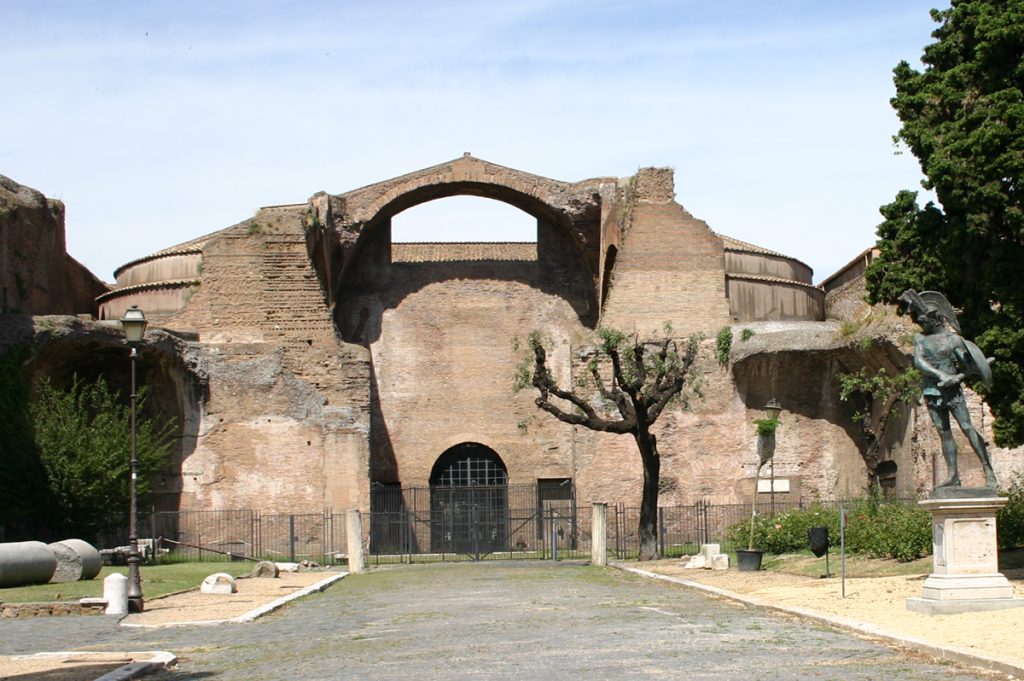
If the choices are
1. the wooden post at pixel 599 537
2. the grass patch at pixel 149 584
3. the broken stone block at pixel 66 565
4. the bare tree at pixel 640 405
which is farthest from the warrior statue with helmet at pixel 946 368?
the broken stone block at pixel 66 565

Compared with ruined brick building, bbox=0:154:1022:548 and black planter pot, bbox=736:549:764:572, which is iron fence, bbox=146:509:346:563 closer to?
ruined brick building, bbox=0:154:1022:548

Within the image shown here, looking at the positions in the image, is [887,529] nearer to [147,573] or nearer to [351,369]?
[147,573]

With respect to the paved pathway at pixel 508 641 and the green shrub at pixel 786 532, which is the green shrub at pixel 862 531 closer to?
the green shrub at pixel 786 532

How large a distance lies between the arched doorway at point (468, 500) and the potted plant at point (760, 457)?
6043 millimetres

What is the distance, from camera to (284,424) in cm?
2836

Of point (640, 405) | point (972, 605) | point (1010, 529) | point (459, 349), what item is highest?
point (459, 349)

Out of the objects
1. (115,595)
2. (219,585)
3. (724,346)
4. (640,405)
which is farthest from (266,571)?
(724,346)

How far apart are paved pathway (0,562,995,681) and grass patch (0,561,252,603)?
7.80 ft

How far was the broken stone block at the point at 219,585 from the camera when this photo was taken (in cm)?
1717

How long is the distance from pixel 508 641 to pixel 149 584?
10.5m

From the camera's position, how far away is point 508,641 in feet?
32.6

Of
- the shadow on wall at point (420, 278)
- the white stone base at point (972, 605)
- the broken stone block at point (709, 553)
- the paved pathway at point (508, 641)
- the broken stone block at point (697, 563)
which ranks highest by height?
the shadow on wall at point (420, 278)

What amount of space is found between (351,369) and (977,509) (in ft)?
62.9

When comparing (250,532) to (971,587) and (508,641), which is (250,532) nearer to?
(508,641)
